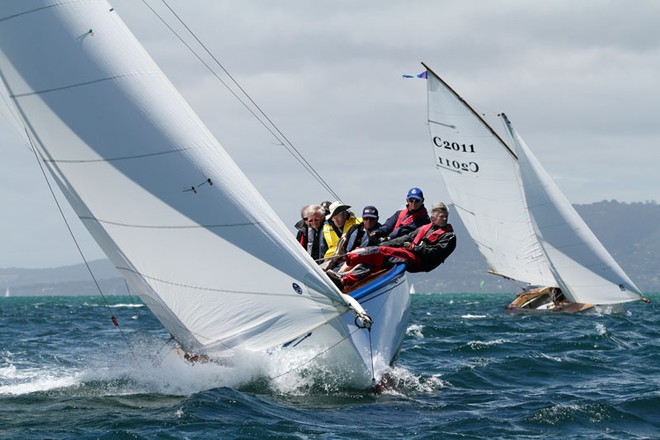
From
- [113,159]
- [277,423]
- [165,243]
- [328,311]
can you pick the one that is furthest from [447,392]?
[113,159]

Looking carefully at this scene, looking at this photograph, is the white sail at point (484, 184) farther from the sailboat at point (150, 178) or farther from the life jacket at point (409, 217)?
the sailboat at point (150, 178)

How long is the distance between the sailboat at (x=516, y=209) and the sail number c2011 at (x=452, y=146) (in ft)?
0.13

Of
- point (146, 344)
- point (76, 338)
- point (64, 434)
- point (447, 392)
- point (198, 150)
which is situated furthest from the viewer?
point (76, 338)

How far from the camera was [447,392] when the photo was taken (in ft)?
46.2

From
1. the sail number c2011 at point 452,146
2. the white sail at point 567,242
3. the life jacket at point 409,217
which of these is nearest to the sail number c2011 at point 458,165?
the sail number c2011 at point 452,146

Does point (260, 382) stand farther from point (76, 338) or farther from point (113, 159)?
point (76, 338)

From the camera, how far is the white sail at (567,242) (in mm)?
38156

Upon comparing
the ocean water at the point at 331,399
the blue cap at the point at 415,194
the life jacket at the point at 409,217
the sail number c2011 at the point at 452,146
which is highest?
the sail number c2011 at the point at 452,146

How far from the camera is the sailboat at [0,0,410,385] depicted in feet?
38.7

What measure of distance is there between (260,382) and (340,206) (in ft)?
10.6

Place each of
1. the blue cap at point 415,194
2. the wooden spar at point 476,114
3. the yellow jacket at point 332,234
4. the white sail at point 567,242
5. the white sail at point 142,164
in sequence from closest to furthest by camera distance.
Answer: the white sail at point 142,164 < the yellow jacket at point 332,234 < the blue cap at point 415,194 < the wooden spar at point 476,114 < the white sail at point 567,242

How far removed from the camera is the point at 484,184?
37.5 meters

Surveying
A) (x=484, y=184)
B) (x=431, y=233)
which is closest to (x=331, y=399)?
(x=431, y=233)

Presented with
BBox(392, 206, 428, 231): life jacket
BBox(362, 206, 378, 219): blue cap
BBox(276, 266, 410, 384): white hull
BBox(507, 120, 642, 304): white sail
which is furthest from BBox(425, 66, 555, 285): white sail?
BBox(276, 266, 410, 384): white hull
